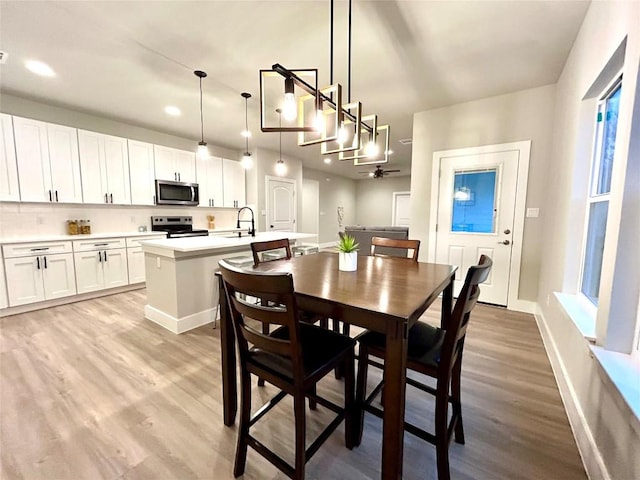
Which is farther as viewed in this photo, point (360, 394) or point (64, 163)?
point (64, 163)

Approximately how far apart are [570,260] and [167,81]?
4.05 meters

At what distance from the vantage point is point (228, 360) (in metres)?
1.49

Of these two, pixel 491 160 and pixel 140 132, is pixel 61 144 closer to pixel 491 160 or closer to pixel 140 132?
pixel 140 132

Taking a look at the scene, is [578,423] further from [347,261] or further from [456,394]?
[347,261]

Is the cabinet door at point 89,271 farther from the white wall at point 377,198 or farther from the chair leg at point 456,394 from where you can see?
the white wall at point 377,198

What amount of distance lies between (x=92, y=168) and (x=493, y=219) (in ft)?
17.9

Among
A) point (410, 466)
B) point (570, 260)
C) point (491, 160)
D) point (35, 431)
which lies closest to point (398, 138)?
point (491, 160)

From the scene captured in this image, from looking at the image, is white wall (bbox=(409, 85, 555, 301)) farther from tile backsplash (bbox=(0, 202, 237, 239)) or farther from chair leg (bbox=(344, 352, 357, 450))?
tile backsplash (bbox=(0, 202, 237, 239))

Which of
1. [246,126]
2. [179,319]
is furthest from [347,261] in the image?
[246,126]

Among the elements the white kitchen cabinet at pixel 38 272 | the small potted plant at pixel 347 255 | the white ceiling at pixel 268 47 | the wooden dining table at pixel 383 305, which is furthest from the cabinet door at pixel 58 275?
the small potted plant at pixel 347 255

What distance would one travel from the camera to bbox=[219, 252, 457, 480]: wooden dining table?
98cm

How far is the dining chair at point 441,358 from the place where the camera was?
3.59 feet

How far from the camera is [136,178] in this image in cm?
423

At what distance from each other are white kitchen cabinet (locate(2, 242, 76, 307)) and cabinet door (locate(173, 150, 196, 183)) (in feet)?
6.49
